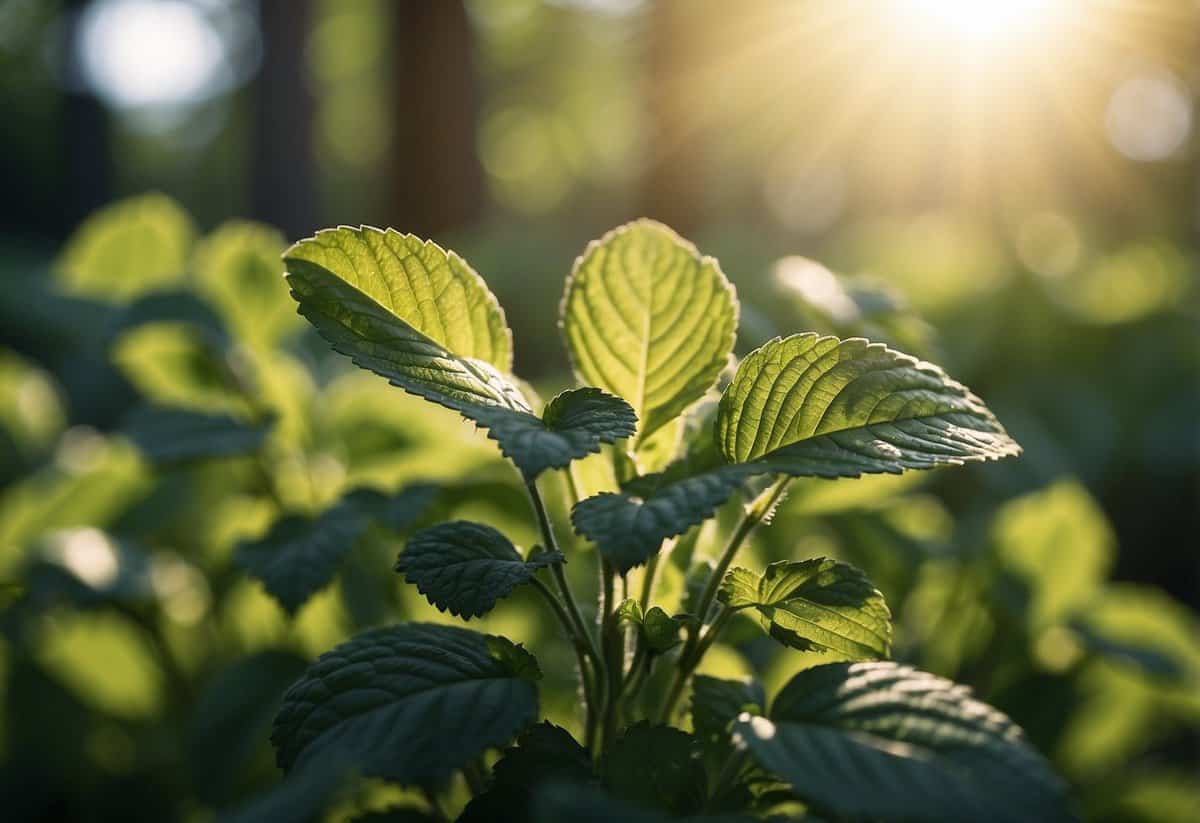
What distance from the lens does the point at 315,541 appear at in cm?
109

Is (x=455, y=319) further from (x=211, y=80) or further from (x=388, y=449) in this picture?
(x=211, y=80)

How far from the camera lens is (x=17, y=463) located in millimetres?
2322

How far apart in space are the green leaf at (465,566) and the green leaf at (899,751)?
0.19 m

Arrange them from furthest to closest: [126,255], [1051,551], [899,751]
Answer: [126,255]
[1051,551]
[899,751]

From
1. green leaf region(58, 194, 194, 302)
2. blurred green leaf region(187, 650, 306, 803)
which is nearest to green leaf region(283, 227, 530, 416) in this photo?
blurred green leaf region(187, 650, 306, 803)

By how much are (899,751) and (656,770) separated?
0.57 feet

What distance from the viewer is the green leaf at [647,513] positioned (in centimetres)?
65

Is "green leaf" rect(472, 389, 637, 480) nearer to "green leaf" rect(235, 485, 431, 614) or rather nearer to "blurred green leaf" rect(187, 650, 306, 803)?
"green leaf" rect(235, 485, 431, 614)

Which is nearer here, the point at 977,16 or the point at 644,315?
the point at 644,315

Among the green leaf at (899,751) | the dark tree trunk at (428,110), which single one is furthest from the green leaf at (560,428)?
the dark tree trunk at (428,110)

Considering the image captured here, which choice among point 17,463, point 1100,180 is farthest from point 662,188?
point 1100,180

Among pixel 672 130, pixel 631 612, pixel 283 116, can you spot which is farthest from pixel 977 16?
pixel 631 612

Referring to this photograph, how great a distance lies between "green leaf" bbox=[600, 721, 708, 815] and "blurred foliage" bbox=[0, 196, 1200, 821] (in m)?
0.19

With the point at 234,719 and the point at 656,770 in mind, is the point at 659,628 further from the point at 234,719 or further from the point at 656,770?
the point at 234,719
